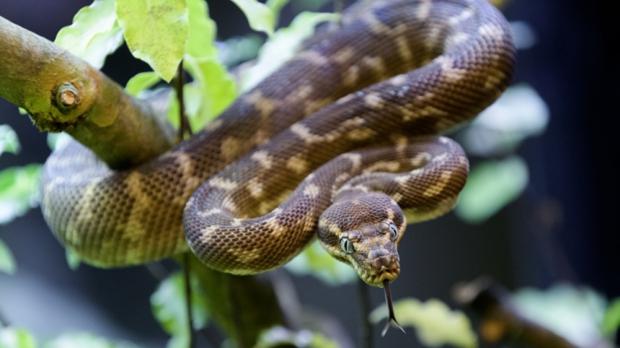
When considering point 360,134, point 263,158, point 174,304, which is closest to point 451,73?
point 360,134

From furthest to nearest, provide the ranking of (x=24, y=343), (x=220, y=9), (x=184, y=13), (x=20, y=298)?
1. (x=20, y=298)
2. (x=220, y=9)
3. (x=24, y=343)
4. (x=184, y=13)

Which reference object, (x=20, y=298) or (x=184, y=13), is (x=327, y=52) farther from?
(x=20, y=298)

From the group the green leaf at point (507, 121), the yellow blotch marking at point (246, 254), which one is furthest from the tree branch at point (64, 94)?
the green leaf at point (507, 121)

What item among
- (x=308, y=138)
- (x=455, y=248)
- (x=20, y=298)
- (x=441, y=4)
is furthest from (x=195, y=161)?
(x=455, y=248)

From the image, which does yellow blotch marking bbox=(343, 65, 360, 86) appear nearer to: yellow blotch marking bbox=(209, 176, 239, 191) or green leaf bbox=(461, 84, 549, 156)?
yellow blotch marking bbox=(209, 176, 239, 191)

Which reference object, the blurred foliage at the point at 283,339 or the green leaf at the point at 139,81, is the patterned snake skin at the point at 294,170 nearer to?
the green leaf at the point at 139,81

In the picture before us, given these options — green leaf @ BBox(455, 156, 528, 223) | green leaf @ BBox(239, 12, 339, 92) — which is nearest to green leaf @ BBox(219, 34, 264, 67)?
green leaf @ BBox(239, 12, 339, 92)

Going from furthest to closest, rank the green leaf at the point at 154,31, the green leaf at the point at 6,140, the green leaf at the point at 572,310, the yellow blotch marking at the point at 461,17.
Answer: the green leaf at the point at 572,310, the yellow blotch marking at the point at 461,17, the green leaf at the point at 6,140, the green leaf at the point at 154,31
